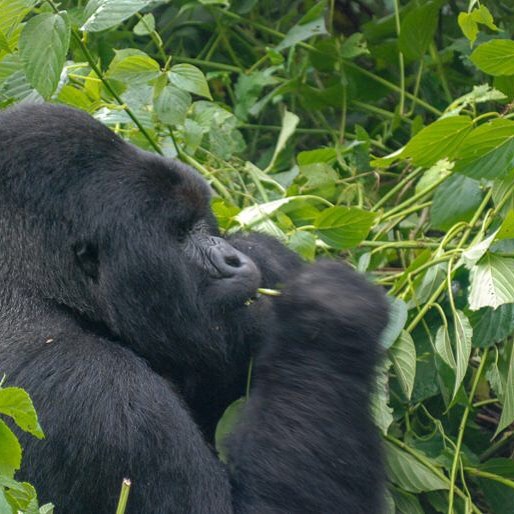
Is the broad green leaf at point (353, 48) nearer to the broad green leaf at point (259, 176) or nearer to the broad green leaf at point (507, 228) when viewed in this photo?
the broad green leaf at point (259, 176)

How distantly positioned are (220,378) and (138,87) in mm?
798

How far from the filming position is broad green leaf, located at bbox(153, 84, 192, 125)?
11.1ft

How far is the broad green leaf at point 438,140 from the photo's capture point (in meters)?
3.06

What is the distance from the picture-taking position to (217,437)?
9.98 feet

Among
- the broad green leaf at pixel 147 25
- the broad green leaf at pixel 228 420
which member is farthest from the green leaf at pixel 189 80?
the broad green leaf at pixel 228 420

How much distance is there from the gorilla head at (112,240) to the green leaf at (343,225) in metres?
0.34

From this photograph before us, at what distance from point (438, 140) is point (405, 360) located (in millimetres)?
510

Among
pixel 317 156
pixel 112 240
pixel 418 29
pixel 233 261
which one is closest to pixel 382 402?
pixel 233 261

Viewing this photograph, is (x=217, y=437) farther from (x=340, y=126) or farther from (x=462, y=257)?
(x=340, y=126)

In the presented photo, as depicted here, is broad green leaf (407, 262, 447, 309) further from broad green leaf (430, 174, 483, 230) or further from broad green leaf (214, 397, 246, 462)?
broad green leaf (214, 397, 246, 462)

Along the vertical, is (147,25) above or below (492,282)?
above

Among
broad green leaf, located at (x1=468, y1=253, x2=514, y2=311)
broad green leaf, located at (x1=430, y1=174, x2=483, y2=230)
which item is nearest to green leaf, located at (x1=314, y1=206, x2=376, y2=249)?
broad green leaf, located at (x1=430, y1=174, x2=483, y2=230)

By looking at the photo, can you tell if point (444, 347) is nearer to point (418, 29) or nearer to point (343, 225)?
point (343, 225)

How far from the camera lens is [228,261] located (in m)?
2.92
